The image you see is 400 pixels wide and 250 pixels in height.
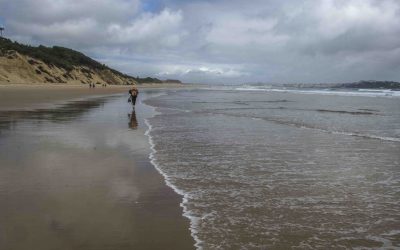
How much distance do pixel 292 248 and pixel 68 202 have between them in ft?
10.8

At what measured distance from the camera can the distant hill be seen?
223ft

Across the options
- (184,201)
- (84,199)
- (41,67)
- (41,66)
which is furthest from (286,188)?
(41,66)

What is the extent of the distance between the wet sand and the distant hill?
57.9m

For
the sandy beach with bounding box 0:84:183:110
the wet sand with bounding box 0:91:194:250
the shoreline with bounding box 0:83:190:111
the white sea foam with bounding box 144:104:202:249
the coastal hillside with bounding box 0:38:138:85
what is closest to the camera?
the wet sand with bounding box 0:91:194:250

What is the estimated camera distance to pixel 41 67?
77750 millimetres

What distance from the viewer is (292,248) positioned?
4727 millimetres

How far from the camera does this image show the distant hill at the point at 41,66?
6788 centimetres

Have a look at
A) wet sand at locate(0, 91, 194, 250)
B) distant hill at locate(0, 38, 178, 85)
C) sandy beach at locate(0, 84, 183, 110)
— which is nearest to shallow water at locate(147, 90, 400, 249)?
wet sand at locate(0, 91, 194, 250)

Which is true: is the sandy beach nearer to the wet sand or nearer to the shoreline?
the shoreline

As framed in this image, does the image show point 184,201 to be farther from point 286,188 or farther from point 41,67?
point 41,67

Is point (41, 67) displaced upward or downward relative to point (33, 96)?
upward

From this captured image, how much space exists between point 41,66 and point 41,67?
0.34m

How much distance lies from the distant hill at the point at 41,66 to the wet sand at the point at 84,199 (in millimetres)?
57861

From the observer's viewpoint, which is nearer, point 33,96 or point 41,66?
point 33,96
